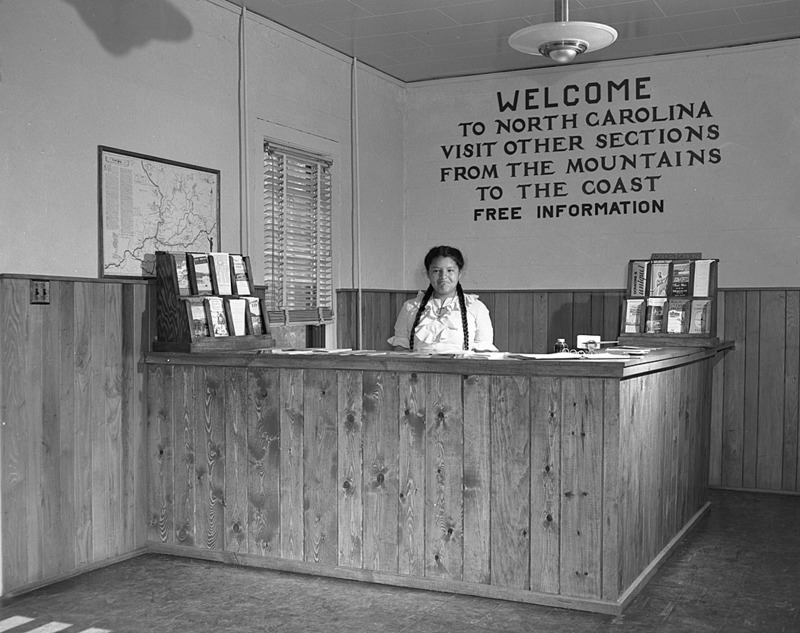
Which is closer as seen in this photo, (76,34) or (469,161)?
(76,34)

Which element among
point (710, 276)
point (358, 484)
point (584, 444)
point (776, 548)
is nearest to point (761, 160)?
point (710, 276)

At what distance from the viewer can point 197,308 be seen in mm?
4680

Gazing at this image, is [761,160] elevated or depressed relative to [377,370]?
elevated

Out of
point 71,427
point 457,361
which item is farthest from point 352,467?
Result: point 71,427

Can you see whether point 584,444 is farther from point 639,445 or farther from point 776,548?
point 776,548

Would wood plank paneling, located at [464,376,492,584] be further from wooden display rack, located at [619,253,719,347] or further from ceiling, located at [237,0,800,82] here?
ceiling, located at [237,0,800,82]

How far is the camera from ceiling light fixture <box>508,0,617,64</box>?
412 cm

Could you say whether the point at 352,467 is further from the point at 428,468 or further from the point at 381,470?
the point at 428,468

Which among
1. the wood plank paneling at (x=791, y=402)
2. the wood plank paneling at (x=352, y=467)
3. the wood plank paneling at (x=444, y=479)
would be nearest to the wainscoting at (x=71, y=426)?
the wood plank paneling at (x=352, y=467)

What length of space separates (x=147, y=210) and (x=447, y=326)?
1.94m

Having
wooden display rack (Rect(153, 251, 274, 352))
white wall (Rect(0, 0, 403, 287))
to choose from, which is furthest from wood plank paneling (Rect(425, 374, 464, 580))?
white wall (Rect(0, 0, 403, 287))

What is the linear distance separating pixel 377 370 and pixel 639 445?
1.21 metres

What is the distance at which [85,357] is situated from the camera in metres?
4.45

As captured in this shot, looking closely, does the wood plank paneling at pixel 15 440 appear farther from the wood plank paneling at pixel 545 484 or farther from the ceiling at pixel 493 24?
the ceiling at pixel 493 24
